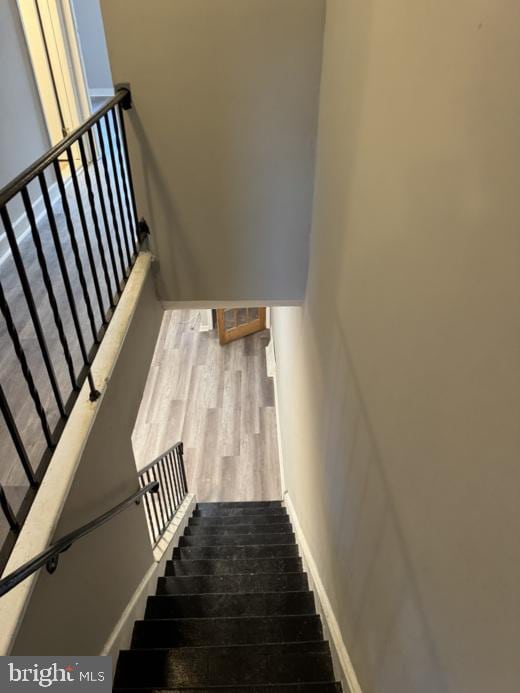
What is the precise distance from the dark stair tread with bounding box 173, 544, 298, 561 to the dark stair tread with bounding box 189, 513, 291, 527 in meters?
0.68

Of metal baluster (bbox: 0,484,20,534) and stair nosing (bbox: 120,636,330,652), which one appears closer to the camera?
metal baluster (bbox: 0,484,20,534)

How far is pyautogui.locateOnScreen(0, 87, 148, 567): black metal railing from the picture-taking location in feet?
4.91

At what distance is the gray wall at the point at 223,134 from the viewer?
2338mm

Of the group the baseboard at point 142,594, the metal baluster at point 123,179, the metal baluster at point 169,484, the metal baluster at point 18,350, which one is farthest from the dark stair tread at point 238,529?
the metal baluster at point 18,350

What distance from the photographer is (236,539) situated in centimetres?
397

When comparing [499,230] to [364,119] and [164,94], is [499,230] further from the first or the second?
[164,94]

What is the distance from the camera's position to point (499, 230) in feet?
2.50

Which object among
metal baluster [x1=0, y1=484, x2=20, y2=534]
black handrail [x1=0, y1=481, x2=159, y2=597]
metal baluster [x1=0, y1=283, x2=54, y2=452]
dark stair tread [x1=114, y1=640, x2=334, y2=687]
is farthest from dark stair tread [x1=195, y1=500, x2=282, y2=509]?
metal baluster [x1=0, y1=484, x2=20, y2=534]

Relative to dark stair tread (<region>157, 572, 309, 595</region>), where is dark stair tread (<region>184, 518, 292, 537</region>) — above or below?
above

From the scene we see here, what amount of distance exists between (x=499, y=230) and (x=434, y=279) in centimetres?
28

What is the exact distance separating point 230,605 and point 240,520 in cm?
163

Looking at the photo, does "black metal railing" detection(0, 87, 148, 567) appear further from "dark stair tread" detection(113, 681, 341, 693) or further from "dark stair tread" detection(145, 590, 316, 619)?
"dark stair tread" detection(145, 590, 316, 619)

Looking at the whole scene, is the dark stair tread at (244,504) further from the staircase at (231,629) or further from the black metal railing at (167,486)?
the staircase at (231,629)

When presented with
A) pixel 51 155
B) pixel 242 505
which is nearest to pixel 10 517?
pixel 51 155
